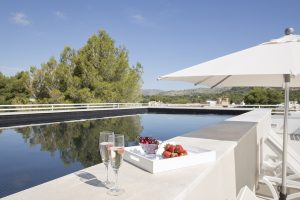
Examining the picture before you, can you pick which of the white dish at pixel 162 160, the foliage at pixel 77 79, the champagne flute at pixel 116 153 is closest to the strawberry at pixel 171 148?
the white dish at pixel 162 160

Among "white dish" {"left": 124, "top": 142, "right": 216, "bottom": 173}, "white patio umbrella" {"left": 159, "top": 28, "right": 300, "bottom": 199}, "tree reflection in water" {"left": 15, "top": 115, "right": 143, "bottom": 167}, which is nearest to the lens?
"white dish" {"left": 124, "top": 142, "right": 216, "bottom": 173}

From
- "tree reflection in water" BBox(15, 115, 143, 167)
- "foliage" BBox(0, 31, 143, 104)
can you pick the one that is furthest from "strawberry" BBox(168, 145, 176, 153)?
"foliage" BBox(0, 31, 143, 104)

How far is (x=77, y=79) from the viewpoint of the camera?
21891mm

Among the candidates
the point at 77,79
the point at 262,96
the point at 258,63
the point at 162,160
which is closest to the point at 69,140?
the point at 258,63

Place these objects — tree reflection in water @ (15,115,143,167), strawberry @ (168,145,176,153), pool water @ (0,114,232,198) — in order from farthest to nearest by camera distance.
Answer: tree reflection in water @ (15,115,143,167) → pool water @ (0,114,232,198) → strawberry @ (168,145,176,153)

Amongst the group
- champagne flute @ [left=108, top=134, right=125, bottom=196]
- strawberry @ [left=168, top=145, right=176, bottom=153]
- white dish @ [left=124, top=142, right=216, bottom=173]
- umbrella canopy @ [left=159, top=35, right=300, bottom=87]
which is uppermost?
umbrella canopy @ [left=159, top=35, right=300, bottom=87]

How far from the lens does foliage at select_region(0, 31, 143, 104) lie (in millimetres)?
21641

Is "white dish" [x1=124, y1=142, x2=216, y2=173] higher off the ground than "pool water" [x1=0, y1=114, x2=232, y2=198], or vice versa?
"white dish" [x1=124, y1=142, x2=216, y2=173]

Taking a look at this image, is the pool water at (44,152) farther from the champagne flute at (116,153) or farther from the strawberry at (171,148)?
the champagne flute at (116,153)

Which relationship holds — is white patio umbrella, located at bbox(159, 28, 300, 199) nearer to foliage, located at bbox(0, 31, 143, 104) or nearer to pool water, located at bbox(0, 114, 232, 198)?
pool water, located at bbox(0, 114, 232, 198)

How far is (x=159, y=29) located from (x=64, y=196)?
879 inches

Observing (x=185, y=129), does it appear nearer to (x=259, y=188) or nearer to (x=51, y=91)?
(x=259, y=188)

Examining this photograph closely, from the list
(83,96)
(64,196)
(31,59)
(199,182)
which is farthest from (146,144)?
(31,59)

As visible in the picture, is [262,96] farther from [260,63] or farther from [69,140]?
[260,63]
